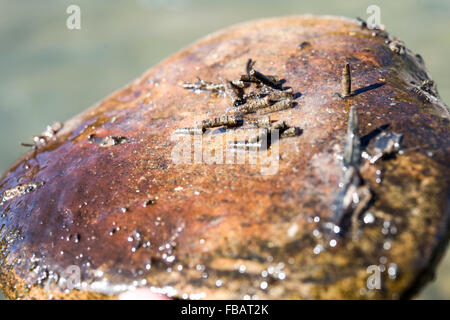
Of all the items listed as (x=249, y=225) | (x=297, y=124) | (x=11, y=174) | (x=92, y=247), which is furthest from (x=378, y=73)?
(x=11, y=174)

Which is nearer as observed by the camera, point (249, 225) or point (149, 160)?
point (249, 225)

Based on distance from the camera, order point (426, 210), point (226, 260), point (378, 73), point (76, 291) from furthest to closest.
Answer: point (378, 73), point (76, 291), point (226, 260), point (426, 210)

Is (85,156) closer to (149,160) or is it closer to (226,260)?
(149,160)

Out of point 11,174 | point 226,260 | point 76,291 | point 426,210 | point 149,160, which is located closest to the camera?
point 426,210
